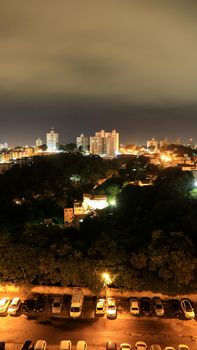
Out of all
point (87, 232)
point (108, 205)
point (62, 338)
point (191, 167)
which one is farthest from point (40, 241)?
point (191, 167)

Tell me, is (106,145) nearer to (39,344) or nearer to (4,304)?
(4,304)

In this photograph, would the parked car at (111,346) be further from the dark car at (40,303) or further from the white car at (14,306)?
the white car at (14,306)

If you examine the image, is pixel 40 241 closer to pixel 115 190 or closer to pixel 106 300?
pixel 106 300

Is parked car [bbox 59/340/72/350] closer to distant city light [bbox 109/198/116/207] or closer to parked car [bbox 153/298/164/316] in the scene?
parked car [bbox 153/298/164/316]

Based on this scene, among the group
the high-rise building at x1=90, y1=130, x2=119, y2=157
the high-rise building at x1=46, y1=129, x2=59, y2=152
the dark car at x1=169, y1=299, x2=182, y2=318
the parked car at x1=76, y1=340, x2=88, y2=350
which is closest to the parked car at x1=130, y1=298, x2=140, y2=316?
the dark car at x1=169, y1=299, x2=182, y2=318

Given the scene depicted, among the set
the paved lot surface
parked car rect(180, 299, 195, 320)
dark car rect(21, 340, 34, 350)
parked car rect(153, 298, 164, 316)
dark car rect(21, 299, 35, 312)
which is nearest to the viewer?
dark car rect(21, 340, 34, 350)
